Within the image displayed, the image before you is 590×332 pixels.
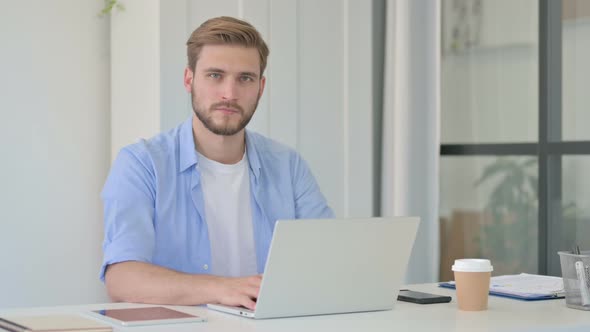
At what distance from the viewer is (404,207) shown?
3.71m

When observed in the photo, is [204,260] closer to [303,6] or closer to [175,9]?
[175,9]

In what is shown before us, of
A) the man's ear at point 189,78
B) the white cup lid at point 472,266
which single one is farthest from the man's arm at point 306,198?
the white cup lid at point 472,266

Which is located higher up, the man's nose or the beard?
the man's nose

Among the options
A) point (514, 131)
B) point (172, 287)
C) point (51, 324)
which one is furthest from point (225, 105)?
point (514, 131)

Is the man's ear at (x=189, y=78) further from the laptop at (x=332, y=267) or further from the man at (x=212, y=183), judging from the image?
the laptop at (x=332, y=267)

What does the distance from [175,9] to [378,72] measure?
3.48 ft

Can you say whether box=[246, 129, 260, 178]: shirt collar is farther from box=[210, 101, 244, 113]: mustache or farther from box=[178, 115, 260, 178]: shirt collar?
box=[210, 101, 244, 113]: mustache

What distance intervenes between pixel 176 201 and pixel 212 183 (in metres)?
0.15

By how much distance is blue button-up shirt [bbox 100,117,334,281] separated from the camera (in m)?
2.23

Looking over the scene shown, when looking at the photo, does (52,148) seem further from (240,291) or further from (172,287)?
(240,291)

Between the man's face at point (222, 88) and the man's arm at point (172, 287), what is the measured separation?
0.52 m

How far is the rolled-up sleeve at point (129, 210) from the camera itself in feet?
7.14

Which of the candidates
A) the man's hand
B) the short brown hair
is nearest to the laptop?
the man's hand

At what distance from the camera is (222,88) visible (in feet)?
8.16
